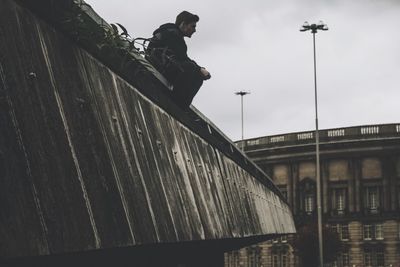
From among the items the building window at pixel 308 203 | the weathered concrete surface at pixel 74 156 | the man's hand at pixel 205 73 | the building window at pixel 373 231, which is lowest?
the weathered concrete surface at pixel 74 156

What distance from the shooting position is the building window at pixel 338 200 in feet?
263

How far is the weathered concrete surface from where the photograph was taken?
8.01ft

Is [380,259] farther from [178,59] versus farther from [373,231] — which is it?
[178,59]

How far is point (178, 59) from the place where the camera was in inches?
242

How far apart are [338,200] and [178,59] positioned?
7672cm

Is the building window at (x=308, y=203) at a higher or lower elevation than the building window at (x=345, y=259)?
higher

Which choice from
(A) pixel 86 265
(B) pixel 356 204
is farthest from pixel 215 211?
(B) pixel 356 204

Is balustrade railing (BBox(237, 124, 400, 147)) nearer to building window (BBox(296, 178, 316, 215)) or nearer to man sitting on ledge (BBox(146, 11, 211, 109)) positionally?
building window (BBox(296, 178, 316, 215))

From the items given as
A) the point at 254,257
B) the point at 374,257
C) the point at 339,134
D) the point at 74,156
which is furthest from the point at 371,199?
the point at 74,156

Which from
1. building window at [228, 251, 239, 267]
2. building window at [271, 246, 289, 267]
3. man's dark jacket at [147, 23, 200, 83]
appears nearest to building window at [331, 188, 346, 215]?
building window at [271, 246, 289, 267]

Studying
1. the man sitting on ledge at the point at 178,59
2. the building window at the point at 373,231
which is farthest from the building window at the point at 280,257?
the man sitting on ledge at the point at 178,59

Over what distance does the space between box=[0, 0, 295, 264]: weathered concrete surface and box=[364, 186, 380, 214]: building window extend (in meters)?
75.7

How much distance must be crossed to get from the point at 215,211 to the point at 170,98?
45.3 inches

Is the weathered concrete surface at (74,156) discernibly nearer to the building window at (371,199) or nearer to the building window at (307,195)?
the building window at (371,199)
